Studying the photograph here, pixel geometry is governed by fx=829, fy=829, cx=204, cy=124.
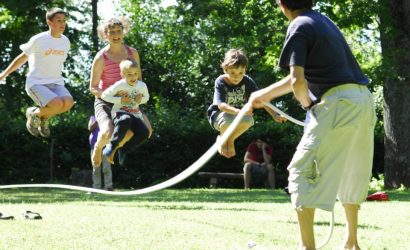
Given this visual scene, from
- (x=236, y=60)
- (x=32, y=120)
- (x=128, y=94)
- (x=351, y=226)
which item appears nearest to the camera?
(x=351, y=226)

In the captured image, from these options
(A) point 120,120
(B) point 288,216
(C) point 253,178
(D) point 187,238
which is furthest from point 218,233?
(C) point 253,178

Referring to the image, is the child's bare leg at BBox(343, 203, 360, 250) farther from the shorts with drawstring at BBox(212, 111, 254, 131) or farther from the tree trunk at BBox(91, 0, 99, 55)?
the tree trunk at BBox(91, 0, 99, 55)

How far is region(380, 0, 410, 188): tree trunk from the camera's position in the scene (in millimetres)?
18703

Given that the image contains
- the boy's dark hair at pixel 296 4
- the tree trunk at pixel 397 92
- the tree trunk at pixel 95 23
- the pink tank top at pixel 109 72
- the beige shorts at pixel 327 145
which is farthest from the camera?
the tree trunk at pixel 95 23

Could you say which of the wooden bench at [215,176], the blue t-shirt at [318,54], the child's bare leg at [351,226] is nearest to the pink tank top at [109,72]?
the child's bare leg at [351,226]

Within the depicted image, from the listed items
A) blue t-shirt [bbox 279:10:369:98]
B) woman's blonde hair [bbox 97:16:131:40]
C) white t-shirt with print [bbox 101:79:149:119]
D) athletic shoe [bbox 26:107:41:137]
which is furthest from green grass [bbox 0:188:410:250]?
woman's blonde hair [bbox 97:16:131:40]

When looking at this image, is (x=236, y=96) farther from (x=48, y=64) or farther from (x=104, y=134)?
(x=48, y=64)

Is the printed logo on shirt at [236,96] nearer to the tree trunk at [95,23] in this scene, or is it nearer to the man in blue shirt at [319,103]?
the man in blue shirt at [319,103]

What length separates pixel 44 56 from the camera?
34.8 feet

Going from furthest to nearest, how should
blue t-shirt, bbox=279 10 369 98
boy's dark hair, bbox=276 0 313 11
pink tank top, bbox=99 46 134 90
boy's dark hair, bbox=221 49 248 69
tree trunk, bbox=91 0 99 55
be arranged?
1. tree trunk, bbox=91 0 99 55
2. pink tank top, bbox=99 46 134 90
3. boy's dark hair, bbox=221 49 248 69
4. boy's dark hair, bbox=276 0 313 11
5. blue t-shirt, bbox=279 10 369 98

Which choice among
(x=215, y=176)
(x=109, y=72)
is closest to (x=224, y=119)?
(x=109, y=72)

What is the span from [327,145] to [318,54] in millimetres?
597

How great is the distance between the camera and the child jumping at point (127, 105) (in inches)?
384

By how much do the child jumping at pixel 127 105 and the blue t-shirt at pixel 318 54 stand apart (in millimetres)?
4487
